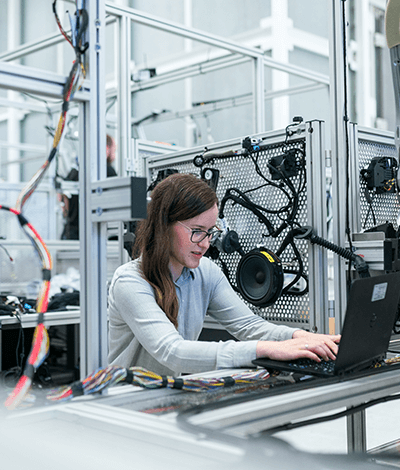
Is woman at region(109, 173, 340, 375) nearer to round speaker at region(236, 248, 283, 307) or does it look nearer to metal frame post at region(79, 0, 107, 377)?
round speaker at region(236, 248, 283, 307)

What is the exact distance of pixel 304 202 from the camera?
172 cm

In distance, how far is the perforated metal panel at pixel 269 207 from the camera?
1.70 metres

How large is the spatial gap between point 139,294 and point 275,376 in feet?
1.19

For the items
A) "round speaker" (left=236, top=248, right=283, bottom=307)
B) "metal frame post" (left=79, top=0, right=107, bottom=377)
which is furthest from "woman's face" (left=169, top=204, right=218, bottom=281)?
"metal frame post" (left=79, top=0, right=107, bottom=377)

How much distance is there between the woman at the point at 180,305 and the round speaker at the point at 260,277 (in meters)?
0.17

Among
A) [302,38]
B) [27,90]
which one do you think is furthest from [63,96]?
[302,38]

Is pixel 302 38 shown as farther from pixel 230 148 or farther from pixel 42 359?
pixel 42 359

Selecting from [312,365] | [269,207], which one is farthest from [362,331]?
[269,207]

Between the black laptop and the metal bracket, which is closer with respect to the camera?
the metal bracket

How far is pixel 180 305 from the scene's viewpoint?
→ 147 cm

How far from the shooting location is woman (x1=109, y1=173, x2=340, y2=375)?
1.13 meters

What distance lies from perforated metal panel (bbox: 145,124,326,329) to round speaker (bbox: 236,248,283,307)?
60mm

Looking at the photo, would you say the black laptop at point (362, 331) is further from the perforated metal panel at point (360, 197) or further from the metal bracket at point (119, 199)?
the perforated metal panel at point (360, 197)

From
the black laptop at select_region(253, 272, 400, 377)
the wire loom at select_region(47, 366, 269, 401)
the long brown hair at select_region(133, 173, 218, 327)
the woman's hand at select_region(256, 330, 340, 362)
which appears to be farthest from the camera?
the long brown hair at select_region(133, 173, 218, 327)
